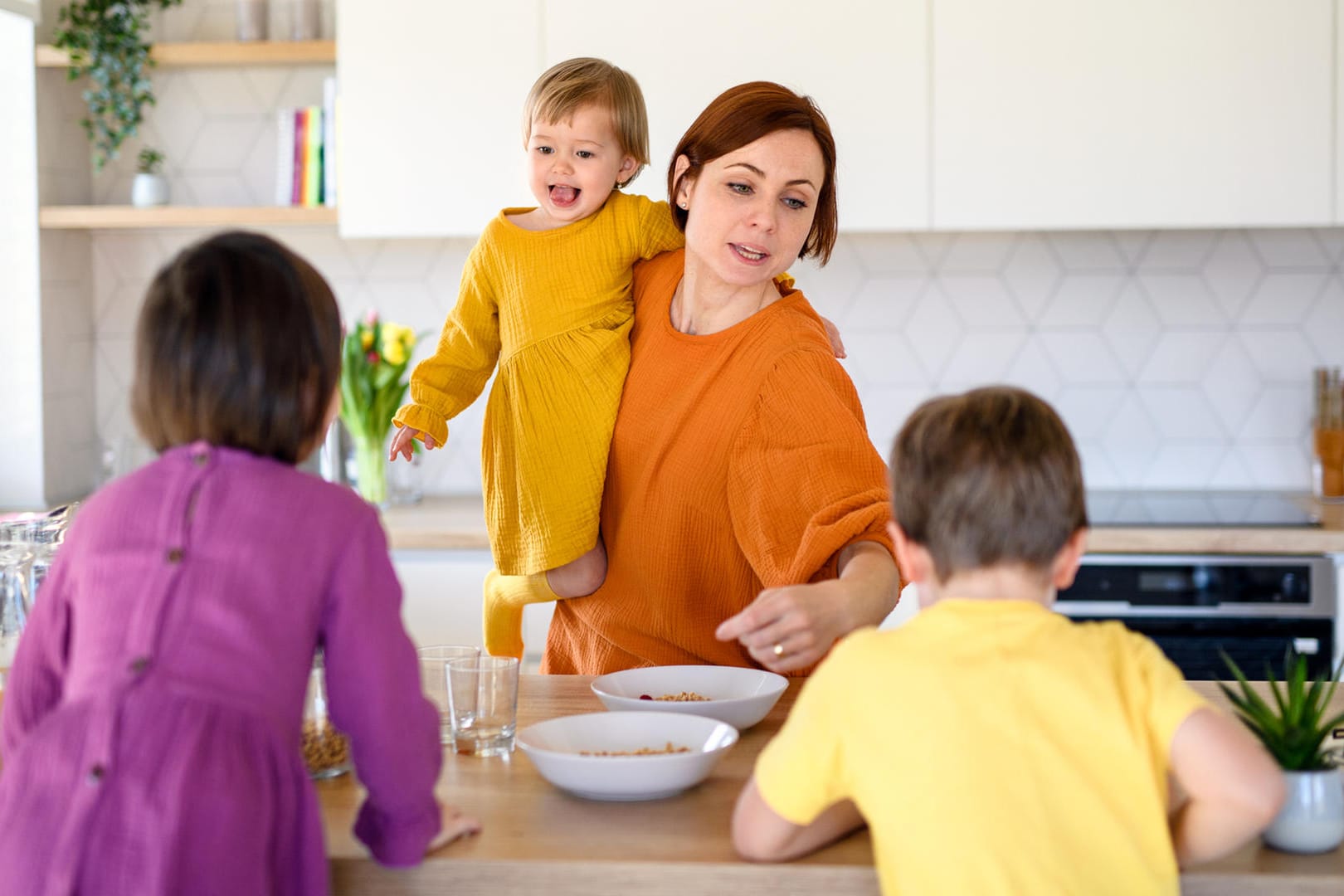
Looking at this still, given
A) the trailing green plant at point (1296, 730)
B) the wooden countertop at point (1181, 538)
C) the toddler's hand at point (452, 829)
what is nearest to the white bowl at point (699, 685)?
the toddler's hand at point (452, 829)

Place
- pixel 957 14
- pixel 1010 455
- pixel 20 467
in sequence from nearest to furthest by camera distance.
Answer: pixel 1010 455 → pixel 957 14 → pixel 20 467

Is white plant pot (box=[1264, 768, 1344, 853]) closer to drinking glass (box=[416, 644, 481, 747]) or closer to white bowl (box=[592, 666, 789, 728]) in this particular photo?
white bowl (box=[592, 666, 789, 728])

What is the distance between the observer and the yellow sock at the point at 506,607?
1.90 metres

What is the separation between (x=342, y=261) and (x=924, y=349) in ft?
4.98

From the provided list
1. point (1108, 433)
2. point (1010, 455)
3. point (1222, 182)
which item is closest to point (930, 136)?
point (1222, 182)

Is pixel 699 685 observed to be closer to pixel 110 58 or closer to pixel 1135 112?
pixel 1135 112

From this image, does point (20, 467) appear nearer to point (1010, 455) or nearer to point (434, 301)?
point (434, 301)

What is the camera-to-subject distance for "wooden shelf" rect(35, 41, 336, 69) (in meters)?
3.20

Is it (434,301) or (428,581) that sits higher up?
(434,301)

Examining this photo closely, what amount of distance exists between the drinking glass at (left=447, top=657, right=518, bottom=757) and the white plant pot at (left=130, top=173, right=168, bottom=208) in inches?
93.3

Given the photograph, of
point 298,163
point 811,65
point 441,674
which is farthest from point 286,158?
point 441,674

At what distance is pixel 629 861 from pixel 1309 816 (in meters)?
0.55

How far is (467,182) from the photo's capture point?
3.01 m

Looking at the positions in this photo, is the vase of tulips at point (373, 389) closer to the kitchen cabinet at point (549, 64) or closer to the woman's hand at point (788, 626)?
the kitchen cabinet at point (549, 64)
